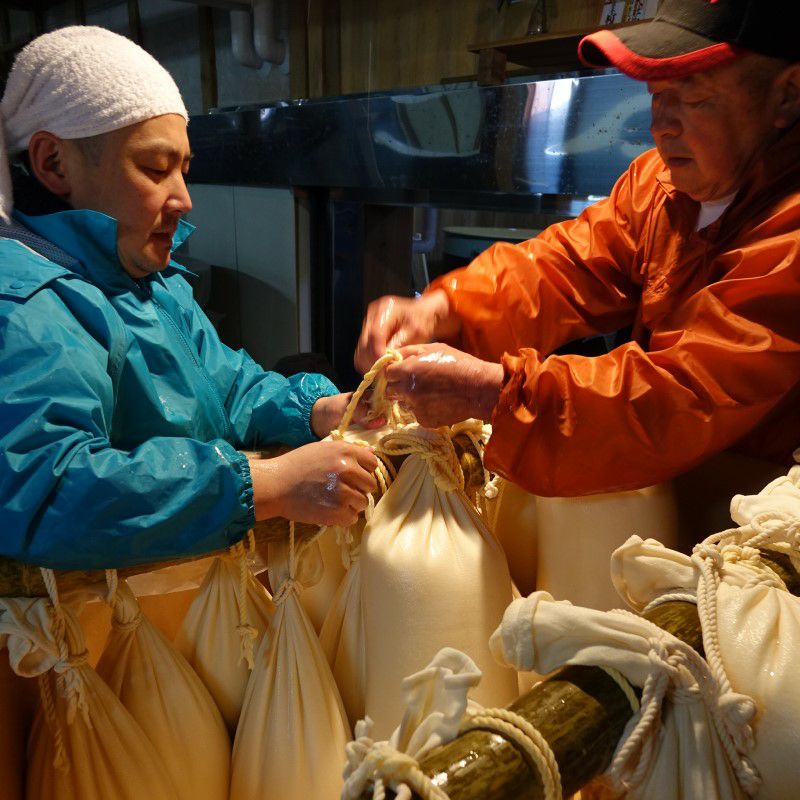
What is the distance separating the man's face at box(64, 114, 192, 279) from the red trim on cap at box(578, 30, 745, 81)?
73 cm

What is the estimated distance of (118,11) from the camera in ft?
20.1

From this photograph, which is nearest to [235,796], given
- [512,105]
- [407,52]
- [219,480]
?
[219,480]

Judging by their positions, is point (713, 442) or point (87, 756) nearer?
point (87, 756)

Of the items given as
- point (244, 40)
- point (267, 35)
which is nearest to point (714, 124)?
point (267, 35)

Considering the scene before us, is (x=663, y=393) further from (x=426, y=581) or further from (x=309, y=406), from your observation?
(x=309, y=406)

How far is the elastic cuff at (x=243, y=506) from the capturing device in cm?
93

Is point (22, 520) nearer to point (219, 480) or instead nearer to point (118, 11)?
point (219, 480)

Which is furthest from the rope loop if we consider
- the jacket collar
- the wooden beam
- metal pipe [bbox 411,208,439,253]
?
the wooden beam

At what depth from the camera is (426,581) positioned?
0.97 metres

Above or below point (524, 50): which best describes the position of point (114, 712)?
below

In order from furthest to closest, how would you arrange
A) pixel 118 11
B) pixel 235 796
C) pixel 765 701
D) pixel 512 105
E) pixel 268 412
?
pixel 118 11 < pixel 512 105 < pixel 268 412 < pixel 235 796 < pixel 765 701

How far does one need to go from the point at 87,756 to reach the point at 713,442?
0.93m

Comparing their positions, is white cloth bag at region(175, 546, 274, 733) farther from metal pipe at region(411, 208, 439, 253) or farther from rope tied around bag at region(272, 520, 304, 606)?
metal pipe at region(411, 208, 439, 253)

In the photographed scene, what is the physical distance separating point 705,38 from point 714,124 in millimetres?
116
